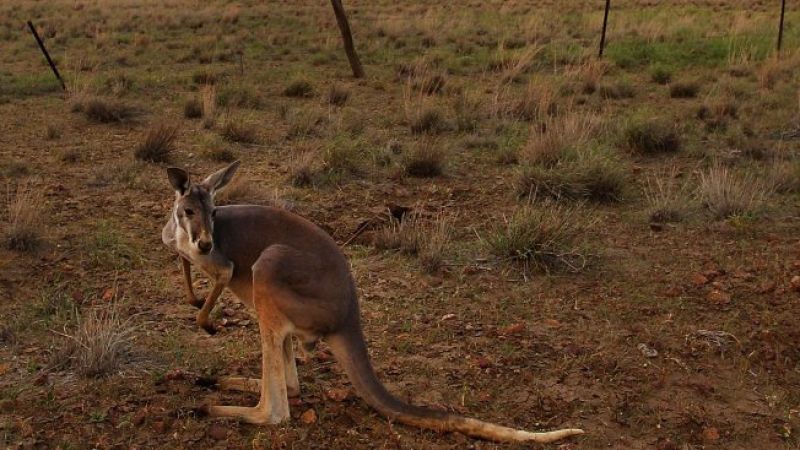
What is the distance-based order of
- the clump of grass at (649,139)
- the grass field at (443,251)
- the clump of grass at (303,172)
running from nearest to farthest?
the grass field at (443,251)
the clump of grass at (303,172)
the clump of grass at (649,139)

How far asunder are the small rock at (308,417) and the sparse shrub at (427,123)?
7422 mm

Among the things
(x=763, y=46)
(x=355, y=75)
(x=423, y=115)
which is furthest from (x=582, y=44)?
(x=423, y=115)

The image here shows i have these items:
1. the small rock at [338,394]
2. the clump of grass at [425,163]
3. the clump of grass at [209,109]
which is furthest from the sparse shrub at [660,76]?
the small rock at [338,394]

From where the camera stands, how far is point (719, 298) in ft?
20.3

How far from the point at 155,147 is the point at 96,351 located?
17.9ft

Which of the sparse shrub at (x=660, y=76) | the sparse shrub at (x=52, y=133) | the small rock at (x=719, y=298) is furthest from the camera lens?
the sparse shrub at (x=660, y=76)

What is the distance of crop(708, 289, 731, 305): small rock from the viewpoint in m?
6.15

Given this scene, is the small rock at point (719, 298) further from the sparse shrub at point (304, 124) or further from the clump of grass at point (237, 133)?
the clump of grass at point (237, 133)

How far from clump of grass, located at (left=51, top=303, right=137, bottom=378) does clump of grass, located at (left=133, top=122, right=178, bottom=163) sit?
16.6 ft

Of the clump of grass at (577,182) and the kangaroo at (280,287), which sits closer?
the kangaroo at (280,287)

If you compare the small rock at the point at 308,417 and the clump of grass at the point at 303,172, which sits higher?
the clump of grass at the point at 303,172

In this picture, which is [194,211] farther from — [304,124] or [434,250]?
[304,124]

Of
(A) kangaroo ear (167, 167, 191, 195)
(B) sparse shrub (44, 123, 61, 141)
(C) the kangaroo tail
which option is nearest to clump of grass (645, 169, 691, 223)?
(C) the kangaroo tail

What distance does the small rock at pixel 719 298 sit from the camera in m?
6.15
